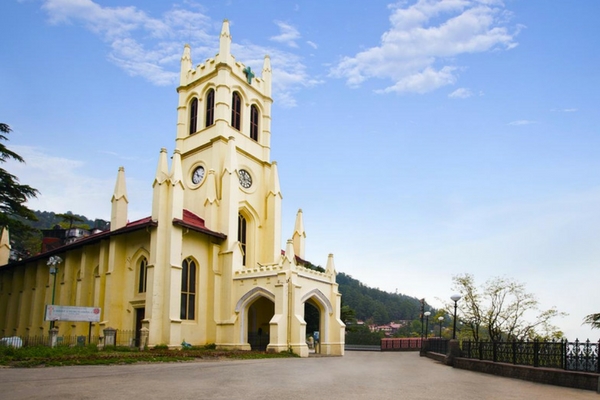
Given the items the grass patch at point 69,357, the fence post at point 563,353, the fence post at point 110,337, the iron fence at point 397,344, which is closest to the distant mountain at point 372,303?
the iron fence at point 397,344

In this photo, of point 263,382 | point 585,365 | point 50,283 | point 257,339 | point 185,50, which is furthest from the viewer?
point 185,50

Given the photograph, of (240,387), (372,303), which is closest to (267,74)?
(240,387)

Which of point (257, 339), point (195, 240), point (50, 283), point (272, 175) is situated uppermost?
point (272, 175)

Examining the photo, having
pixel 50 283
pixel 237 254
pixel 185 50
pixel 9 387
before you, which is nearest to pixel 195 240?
pixel 237 254

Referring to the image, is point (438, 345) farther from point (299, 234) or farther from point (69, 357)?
point (69, 357)

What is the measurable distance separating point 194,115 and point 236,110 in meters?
3.37

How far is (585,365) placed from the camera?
40.8ft

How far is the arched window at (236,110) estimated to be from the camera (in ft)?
118

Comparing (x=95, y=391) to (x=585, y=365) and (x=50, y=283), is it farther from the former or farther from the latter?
(x=50, y=283)

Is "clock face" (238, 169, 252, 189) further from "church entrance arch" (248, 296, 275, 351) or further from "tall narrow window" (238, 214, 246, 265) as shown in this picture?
"church entrance arch" (248, 296, 275, 351)

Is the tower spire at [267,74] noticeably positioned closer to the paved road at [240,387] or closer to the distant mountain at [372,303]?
the paved road at [240,387]

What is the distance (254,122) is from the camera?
38.6 meters

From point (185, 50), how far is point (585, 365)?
35.4 meters

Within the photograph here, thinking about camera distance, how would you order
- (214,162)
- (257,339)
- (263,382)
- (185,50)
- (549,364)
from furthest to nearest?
(185,50) → (214,162) → (257,339) → (549,364) → (263,382)
